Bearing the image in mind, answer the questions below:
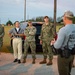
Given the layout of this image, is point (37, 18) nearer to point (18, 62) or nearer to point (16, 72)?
point (18, 62)

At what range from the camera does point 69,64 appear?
5.75 metres

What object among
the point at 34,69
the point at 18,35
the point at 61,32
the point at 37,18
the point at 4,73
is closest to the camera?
the point at 61,32

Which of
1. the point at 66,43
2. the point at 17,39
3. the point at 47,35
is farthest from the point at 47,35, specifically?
the point at 66,43

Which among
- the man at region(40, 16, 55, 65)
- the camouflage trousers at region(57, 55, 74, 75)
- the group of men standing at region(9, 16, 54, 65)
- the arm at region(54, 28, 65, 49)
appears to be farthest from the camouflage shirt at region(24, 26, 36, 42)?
the arm at region(54, 28, 65, 49)

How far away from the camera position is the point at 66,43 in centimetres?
559

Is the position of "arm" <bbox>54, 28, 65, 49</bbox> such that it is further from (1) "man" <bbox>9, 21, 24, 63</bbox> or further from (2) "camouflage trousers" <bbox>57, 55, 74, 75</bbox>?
Answer: (1) "man" <bbox>9, 21, 24, 63</bbox>

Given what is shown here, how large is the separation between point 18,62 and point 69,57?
6966 millimetres

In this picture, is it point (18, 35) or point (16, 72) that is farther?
point (18, 35)

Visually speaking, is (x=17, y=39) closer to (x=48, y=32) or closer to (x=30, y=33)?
(x=30, y=33)

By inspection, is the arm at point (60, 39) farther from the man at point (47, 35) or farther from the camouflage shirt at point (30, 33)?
the camouflage shirt at point (30, 33)

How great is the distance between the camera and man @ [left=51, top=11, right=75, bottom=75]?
551cm

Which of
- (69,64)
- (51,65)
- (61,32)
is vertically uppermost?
(61,32)

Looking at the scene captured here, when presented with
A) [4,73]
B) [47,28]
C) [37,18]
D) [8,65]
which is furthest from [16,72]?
[37,18]

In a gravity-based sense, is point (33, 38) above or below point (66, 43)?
below
